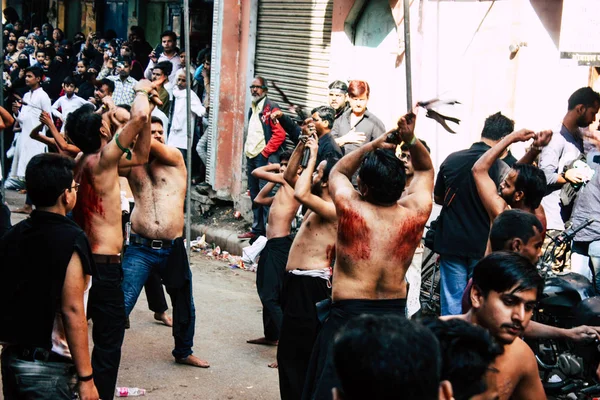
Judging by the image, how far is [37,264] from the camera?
13.3ft

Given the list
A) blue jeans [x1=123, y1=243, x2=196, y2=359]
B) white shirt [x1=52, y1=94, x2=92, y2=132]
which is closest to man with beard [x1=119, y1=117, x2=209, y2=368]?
blue jeans [x1=123, y1=243, x2=196, y2=359]

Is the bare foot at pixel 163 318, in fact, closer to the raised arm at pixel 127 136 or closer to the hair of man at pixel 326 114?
the hair of man at pixel 326 114

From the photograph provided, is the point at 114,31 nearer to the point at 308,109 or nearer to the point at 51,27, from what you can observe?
the point at 51,27

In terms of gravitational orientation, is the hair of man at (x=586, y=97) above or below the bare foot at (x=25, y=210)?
above

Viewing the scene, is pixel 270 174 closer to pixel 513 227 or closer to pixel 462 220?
pixel 462 220

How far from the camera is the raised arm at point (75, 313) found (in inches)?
159

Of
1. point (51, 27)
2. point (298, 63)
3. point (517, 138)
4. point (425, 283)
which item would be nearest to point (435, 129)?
point (425, 283)

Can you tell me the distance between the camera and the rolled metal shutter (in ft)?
38.4

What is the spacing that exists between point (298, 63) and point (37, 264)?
28.1 ft

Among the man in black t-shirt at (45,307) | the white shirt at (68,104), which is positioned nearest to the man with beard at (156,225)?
the man in black t-shirt at (45,307)

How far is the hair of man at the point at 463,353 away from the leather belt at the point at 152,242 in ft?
13.5

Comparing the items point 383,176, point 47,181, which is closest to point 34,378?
point 47,181

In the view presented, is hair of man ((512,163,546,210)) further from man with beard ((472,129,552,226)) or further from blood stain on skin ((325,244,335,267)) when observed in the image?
blood stain on skin ((325,244,335,267))

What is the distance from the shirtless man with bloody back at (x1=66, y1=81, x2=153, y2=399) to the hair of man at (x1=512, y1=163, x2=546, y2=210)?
226 centimetres
